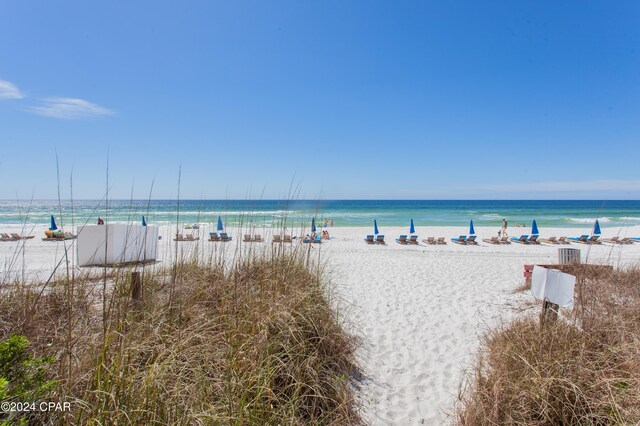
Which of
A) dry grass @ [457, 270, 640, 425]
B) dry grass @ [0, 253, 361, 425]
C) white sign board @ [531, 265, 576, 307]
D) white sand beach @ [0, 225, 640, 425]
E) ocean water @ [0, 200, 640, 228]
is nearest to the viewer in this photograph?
dry grass @ [0, 253, 361, 425]

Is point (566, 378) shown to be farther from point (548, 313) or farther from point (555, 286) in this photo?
point (555, 286)

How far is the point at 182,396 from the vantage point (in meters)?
1.75

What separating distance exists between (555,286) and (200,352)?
290 cm

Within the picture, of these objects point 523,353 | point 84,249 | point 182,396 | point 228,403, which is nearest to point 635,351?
point 523,353

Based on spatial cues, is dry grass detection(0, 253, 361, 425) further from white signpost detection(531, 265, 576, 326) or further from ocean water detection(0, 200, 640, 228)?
white signpost detection(531, 265, 576, 326)

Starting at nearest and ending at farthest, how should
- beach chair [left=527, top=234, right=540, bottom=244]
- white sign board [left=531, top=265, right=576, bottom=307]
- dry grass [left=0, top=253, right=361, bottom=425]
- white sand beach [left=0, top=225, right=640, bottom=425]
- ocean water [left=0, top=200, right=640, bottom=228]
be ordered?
dry grass [left=0, top=253, right=361, bottom=425] < white sign board [left=531, top=265, right=576, bottom=307] < white sand beach [left=0, top=225, right=640, bottom=425] < ocean water [left=0, top=200, right=640, bottom=228] < beach chair [left=527, top=234, right=540, bottom=244]

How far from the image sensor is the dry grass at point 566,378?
1.95 meters

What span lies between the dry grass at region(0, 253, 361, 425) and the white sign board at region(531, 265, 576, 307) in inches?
71.7

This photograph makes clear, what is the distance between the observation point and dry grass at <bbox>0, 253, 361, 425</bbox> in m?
1.61

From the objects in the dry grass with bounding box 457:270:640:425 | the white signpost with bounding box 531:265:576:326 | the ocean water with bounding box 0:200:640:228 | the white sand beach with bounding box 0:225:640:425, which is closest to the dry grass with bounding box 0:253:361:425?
the white sand beach with bounding box 0:225:640:425

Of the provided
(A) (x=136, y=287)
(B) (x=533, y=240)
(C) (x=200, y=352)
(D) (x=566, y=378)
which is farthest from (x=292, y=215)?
(B) (x=533, y=240)

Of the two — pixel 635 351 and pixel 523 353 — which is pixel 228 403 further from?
pixel 635 351

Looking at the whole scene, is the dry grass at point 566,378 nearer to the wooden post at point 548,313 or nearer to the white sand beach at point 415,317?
the wooden post at point 548,313

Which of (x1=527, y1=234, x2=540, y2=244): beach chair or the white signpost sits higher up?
the white signpost
